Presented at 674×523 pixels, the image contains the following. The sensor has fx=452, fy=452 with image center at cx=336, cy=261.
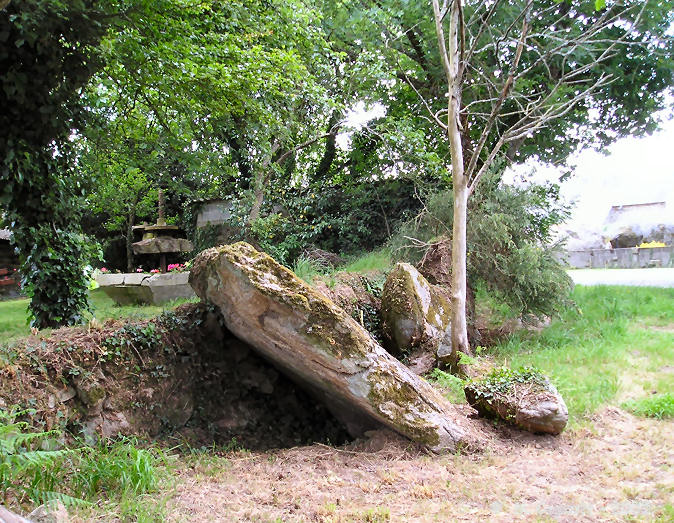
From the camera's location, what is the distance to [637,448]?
3.68 metres

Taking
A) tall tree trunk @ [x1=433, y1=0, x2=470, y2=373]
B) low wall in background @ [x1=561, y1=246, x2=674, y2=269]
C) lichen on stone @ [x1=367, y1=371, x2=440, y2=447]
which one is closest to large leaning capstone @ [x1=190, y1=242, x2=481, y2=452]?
lichen on stone @ [x1=367, y1=371, x2=440, y2=447]

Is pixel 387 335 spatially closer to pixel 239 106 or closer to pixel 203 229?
pixel 239 106

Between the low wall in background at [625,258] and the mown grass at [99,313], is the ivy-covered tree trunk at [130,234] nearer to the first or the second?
the mown grass at [99,313]

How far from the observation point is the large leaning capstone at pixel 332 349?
3941mm

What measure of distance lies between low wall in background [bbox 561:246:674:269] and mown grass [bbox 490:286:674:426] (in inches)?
229

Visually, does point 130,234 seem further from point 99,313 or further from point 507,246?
point 507,246

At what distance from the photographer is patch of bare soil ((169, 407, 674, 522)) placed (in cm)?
277

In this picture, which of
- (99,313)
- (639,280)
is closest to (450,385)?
(99,313)

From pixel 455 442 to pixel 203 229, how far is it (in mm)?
11519

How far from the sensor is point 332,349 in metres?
3.94

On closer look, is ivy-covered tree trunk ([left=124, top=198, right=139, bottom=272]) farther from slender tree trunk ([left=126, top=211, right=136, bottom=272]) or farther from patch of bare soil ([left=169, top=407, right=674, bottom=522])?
patch of bare soil ([left=169, top=407, right=674, bottom=522])

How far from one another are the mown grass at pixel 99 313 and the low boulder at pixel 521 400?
3.47 meters

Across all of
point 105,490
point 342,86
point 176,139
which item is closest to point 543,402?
point 105,490

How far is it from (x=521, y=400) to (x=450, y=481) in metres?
1.21
